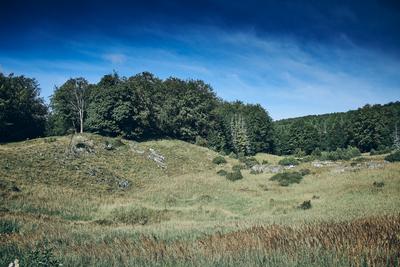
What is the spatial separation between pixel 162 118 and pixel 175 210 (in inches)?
1833

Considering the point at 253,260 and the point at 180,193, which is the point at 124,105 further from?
the point at 253,260

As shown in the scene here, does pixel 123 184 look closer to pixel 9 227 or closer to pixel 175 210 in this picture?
pixel 175 210

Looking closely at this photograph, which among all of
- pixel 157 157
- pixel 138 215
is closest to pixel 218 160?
pixel 157 157

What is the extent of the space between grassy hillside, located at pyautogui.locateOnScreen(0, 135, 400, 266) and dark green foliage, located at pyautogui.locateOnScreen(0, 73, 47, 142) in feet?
39.4

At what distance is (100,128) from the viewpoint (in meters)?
56.7

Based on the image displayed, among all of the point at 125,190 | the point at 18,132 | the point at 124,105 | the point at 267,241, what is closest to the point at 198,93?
the point at 124,105

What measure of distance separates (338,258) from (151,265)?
3432 mm

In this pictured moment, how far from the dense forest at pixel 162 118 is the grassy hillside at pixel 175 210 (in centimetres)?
723

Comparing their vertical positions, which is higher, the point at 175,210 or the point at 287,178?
the point at 287,178

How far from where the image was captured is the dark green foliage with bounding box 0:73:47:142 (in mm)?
52869

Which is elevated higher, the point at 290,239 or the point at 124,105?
the point at 124,105

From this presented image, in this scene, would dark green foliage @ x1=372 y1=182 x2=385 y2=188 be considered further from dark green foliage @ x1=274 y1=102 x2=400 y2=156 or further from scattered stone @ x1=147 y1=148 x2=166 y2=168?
dark green foliage @ x1=274 y1=102 x2=400 y2=156

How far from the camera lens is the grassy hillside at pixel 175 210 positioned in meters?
6.86

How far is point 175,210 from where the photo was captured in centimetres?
2542
